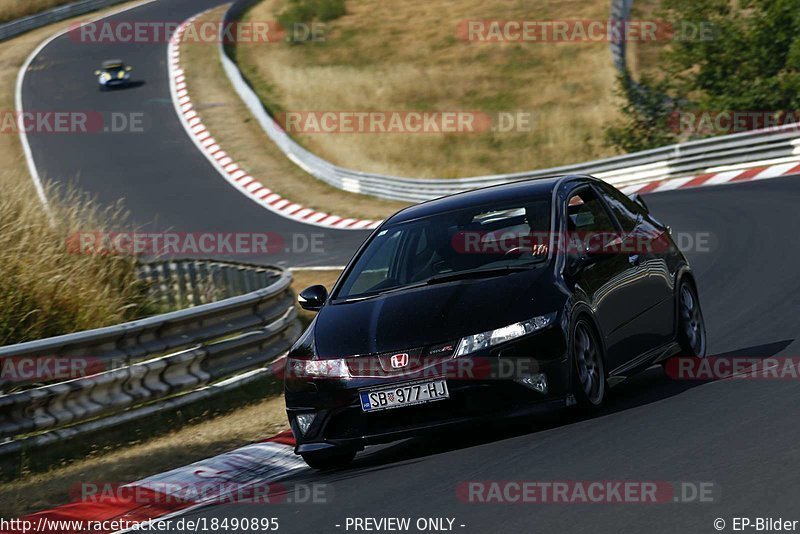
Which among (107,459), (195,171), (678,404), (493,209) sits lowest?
(195,171)

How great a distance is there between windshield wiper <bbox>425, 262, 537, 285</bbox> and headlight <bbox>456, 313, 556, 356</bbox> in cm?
59

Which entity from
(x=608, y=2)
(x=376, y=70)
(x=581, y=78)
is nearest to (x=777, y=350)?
(x=581, y=78)

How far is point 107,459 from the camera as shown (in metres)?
8.85

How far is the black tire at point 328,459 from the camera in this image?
7418mm

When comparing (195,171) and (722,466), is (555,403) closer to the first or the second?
(722,466)

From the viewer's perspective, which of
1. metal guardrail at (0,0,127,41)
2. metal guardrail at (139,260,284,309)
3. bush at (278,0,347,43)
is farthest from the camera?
metal guardrail at (0,0,127,41)

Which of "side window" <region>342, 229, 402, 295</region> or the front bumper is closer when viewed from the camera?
the front bumper

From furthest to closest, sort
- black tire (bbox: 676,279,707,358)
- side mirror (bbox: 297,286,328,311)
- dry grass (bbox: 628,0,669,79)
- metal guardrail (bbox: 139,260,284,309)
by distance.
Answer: dry grass (bbox: 628,0,669,79) → metal guardrail (bbox: 139,260,284,309) → black tire (bbox: 676,279,707,358) → side mirror (bbox: 297,286,328,311)

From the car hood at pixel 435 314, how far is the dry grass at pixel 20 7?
2091 inches

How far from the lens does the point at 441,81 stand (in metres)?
44.1

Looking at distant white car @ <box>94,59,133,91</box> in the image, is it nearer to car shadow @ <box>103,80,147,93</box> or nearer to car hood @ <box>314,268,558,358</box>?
car shadow @ <box>103,80,147,93</box>

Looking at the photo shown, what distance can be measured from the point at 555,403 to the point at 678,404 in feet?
3.33

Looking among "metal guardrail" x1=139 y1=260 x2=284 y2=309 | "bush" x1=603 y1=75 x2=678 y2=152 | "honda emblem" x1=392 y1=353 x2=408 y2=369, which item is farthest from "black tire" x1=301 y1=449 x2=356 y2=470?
"bush" x1=603 y1=75 x2=678 y2=152

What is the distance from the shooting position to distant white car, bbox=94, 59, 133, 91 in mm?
42438
